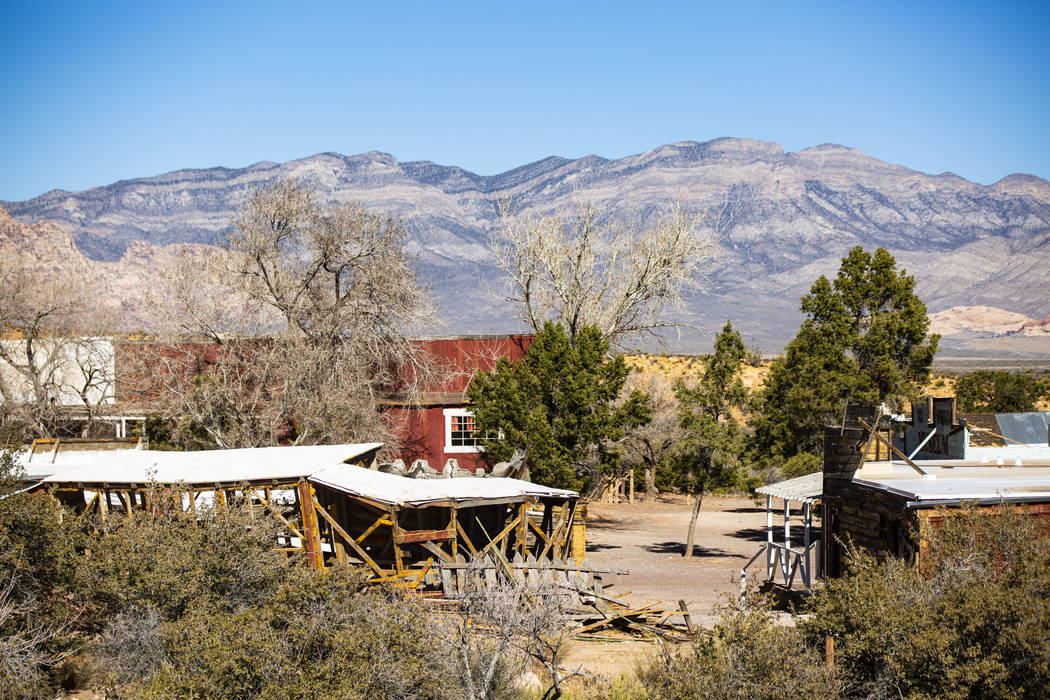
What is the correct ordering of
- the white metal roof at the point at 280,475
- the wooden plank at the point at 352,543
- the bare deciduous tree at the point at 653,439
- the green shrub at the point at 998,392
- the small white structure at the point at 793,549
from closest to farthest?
the wooden plank at the point at 352,543 → the white metal roof at the point at 280,475 → the small white structure at the point at 793,549 → the bare deciduous tree at the point at 653,439 → the green shrub at the point at 998,392

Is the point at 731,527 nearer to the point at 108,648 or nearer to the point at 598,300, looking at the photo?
the point at 598,300

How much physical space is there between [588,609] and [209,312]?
16355mm

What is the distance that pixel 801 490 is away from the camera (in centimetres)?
1938

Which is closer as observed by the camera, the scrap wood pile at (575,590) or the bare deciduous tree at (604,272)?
the scrap wood pile at (575,590)

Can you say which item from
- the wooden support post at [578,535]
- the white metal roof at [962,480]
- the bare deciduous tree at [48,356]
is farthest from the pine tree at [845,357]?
the bare deciduous tree at [48,356]

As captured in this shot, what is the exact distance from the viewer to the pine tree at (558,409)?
967 inches

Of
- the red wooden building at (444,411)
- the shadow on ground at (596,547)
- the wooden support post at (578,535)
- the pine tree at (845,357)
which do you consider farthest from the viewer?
the red wooden building at (444,411)

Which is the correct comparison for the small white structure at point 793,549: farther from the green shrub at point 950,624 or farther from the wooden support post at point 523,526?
the green shrub at point 950,624

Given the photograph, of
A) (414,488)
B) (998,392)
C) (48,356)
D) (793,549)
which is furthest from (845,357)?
(48,356)

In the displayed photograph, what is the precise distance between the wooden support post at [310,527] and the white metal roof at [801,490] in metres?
8.85

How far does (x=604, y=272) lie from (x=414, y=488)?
18.6m

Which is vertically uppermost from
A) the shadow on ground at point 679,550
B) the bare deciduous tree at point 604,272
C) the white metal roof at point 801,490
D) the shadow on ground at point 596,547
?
the bare deciduous tree at point 604,272

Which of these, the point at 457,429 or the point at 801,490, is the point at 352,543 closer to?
the point at 801,490

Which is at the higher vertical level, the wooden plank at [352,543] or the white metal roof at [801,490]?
the white metal roof at [801,490]
